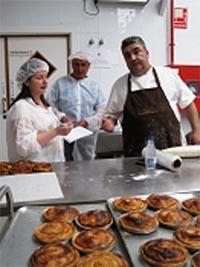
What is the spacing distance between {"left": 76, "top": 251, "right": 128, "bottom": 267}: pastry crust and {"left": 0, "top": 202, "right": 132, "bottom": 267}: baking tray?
3 centimetres

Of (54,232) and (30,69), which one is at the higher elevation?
(30,69)

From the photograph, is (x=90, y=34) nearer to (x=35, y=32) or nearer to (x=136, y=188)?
(x=35, y=32)

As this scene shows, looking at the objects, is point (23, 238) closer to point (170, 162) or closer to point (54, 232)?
point (54, 232)

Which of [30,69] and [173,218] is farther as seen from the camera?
[30,69]

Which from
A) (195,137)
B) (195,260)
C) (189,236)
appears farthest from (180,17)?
(195,260)

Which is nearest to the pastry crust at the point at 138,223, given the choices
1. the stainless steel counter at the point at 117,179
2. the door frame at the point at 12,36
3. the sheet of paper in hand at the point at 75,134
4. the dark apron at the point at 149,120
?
the stainless steel counter at the point at 117,179

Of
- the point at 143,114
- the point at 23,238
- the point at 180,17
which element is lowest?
the point at 23,238

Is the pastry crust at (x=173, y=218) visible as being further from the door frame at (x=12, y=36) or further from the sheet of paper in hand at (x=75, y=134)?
the door frame at (x=12, y=36)

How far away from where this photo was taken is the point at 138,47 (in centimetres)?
217

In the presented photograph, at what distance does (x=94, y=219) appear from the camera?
3.44 feet

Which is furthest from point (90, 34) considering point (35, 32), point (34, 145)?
point (34, 145)

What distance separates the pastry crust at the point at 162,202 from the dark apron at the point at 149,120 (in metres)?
0.92

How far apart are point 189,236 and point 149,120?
126 centimetres

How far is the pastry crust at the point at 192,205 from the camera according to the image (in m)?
1.09
